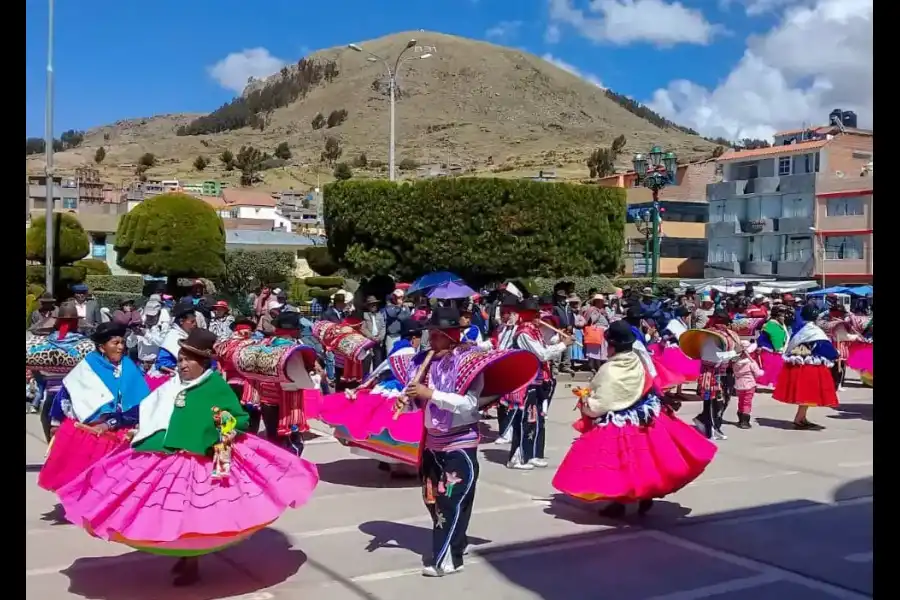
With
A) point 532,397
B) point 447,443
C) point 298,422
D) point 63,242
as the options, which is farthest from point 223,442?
point 63,242

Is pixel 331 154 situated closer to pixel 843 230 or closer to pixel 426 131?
pixel 426 131

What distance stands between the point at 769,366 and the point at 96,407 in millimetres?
12796

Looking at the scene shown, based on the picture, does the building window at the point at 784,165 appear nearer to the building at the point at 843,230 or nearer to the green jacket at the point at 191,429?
the building at the point at 843,230

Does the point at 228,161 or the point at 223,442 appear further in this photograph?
the point at 228,161

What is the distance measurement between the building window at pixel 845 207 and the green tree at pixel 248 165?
7557 centimetres

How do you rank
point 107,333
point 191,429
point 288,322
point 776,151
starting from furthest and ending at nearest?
point 776,151 → point 288,322 → point 107,333 → point 191,429

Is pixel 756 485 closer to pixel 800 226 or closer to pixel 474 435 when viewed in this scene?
pixel 474 435

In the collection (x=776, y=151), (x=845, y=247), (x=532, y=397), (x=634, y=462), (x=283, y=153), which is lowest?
(x=634, y=462)

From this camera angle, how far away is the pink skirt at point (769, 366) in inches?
640

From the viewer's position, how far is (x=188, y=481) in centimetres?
595

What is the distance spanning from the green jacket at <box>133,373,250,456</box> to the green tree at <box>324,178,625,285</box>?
2507 centimetres

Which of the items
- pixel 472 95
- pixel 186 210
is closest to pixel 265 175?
pixel 472 95

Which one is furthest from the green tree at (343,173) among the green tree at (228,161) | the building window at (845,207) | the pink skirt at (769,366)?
the pink skirt at (769,366)
